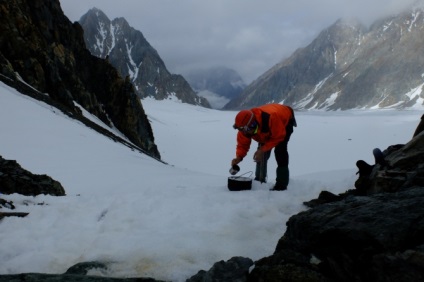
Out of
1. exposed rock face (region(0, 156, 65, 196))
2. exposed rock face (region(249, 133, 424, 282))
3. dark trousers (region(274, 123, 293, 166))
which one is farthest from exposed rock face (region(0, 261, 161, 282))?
dark trousers (region(274, 123, 293, 166))

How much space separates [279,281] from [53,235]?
10.4 ft

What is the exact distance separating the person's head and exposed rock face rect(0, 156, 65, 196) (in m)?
3.84

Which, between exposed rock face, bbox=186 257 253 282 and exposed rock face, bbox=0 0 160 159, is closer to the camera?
exposed rock face, bbox=186 257 253 282

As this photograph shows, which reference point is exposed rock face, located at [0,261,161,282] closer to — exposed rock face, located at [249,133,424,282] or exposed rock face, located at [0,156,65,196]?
exposed rock face, located at [249,133,424,282]

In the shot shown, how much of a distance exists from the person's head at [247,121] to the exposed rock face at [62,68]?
57.1ft

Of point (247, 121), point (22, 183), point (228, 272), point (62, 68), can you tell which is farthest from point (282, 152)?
point (62, 68)

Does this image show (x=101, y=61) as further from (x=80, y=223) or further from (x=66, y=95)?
(x=80, y=223)

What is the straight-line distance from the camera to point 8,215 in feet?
17.3

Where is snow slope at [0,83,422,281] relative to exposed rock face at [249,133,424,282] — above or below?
below

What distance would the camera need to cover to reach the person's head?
21.9 ft

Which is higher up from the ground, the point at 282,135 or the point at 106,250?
the point at 282,135

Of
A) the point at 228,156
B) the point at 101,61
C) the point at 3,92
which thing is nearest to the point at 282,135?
the point at 3,92

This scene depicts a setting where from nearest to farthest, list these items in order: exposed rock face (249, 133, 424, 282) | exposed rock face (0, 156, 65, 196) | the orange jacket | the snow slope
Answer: exposed rock face (249, 133, 424, 282) < the snow slope < the orange jacket < exposed rock face (0, 156, 65, 196)

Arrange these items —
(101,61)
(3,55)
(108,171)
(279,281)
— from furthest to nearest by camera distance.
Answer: (101,61) → (3,55) → (108,171) → (279,281)
